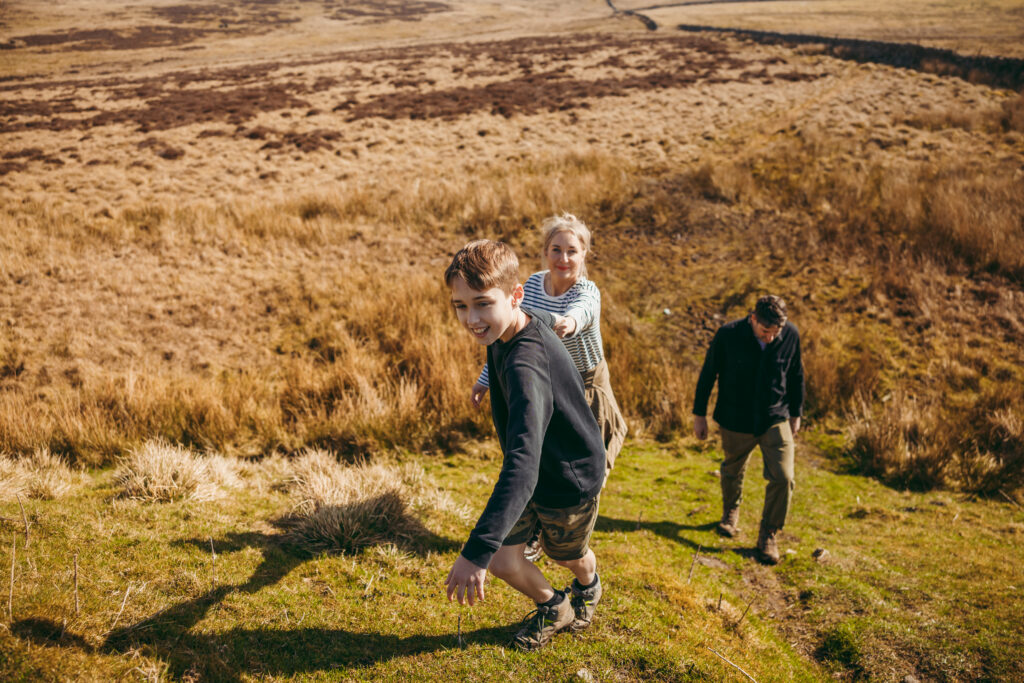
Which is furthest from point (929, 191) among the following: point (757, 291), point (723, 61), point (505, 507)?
point (723, 61)

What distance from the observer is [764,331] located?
12.9ft

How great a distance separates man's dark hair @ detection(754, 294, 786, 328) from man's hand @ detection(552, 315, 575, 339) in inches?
66.5

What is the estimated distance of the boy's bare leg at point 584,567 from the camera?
2.66 m

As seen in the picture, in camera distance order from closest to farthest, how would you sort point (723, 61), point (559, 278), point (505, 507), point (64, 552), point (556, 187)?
point (505, 507)
point (64, 552)
point (559, 278)
point (556, 187)
point (723, 61)

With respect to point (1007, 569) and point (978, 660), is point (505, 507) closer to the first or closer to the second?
point (978, 660)

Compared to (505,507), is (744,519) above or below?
below

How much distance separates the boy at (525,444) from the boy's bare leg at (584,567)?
20 millimetres

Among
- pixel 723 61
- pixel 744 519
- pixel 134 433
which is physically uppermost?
pixel 723 61

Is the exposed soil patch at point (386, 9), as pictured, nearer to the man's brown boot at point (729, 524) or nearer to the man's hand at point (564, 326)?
the man's brown boot at point (729, 524)

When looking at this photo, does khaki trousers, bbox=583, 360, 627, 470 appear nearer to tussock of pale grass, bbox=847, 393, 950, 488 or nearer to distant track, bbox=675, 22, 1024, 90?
tussock of pale grass, bbox=847, 393, 950, 488

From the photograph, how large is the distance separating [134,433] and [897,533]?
672cm

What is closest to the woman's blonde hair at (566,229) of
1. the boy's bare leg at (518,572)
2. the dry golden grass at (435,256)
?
the boy's bare leg at (518,572)

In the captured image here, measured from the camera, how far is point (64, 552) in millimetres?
2887

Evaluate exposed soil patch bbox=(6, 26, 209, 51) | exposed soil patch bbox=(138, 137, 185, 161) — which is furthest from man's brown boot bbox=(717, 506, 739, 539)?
exposed soil patch bbox=(6, 26, 209, 51)
